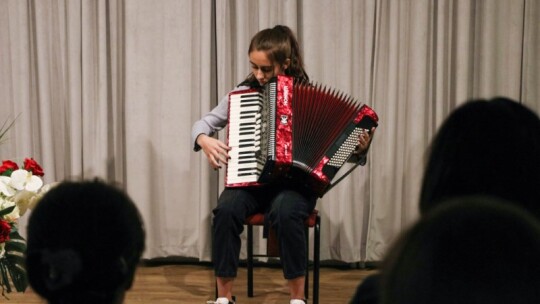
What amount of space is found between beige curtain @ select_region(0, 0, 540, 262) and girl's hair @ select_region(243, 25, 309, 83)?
0.51 meters

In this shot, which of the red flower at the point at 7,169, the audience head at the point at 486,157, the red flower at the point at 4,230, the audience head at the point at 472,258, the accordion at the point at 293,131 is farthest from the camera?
the accordion at the point at 293,131

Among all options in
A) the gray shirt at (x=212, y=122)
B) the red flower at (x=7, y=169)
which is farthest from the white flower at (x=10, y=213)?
the gray shirt at (x=212, y=122)

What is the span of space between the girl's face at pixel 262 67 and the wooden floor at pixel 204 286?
0.97 meters

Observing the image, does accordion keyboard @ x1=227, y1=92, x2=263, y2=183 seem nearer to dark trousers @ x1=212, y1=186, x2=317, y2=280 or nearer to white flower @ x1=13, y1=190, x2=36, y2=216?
dark trousers @ x1=212, y1=186, x2=317, y2=280

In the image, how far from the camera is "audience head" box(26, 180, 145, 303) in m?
0.66

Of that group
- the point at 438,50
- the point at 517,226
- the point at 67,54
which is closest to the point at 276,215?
the point at 438,50

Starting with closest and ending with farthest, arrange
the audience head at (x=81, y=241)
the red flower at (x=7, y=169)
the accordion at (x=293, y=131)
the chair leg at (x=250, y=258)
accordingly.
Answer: the audience head at (x=81, y=241), the red flower at (x=7, y=169), the accordion at (x=293, y=131), the chair leg at (x=250, y=258)

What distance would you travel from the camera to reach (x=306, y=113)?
251cm

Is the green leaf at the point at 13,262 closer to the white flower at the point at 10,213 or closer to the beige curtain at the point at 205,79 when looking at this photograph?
the white flower at the point at 10,213

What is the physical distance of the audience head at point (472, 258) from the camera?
501 mm

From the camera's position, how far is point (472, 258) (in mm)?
504

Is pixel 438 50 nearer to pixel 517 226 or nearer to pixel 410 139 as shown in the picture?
pixel 410 139

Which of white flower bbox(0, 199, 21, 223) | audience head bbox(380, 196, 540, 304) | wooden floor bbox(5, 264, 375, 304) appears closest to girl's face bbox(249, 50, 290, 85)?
wooden floor bbox(5, 264, 375, 304)

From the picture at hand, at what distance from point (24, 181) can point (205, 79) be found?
167 cm
